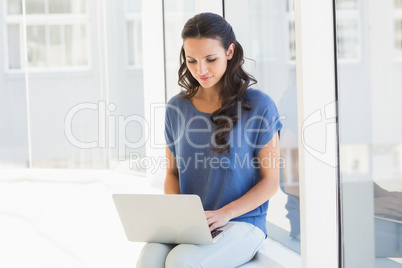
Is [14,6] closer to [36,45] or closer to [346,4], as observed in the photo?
[36,45]

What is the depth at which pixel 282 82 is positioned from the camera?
215 centimetres

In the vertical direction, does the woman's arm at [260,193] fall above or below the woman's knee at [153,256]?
above

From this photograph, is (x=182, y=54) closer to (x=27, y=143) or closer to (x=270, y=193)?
(x=270, y=193)

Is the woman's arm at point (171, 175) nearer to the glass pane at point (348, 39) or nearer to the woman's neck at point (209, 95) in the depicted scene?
the woman's neck at point (209, 95)

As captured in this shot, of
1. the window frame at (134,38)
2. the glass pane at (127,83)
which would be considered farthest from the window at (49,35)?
the window frame at (134,38)

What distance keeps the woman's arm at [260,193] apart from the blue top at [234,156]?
4 cm

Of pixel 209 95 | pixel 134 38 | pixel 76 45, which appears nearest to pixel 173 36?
pixel 134 38

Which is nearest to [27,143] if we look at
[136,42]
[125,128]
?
[125,128]

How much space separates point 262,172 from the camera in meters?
1.84

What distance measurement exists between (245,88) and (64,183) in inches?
130

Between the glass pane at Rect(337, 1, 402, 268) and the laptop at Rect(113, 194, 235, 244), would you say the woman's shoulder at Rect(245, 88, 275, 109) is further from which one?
the laptop at Rect(113, 194, 235, 244)

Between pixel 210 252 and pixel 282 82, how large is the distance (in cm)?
86

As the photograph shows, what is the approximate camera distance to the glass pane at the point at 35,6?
480cm

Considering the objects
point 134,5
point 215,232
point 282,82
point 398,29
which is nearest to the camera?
point 398,29
